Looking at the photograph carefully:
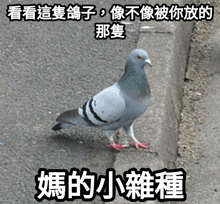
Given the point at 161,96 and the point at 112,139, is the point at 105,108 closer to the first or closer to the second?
the point at 112,139

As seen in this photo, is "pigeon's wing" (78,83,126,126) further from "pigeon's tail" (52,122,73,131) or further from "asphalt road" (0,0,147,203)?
"asphalt road" (0,0,147,203)

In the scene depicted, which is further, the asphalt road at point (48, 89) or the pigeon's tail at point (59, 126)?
the pigeon's tail at point (59, 126)

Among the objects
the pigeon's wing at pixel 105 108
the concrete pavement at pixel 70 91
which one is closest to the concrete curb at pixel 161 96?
the concrete pavement at pixel 70 91

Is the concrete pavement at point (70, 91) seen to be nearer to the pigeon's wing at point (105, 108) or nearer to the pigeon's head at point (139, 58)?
the pigeon's wing at point (105, 108)

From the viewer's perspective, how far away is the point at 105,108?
11.1 ft

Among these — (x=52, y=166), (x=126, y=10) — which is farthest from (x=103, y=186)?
(x=126, y=10)

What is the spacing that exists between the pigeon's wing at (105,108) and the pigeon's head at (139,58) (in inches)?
9.5

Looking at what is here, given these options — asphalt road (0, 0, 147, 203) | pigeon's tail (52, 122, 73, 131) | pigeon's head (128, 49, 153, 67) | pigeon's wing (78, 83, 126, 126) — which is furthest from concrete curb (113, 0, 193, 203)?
pigeon's head (128, 49, 153, 67)

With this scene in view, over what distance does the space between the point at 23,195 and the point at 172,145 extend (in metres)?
1.45

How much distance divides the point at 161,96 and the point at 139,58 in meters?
0.82

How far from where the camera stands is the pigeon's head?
3344mm

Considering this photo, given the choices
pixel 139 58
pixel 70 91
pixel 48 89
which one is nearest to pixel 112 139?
pixel 139 58

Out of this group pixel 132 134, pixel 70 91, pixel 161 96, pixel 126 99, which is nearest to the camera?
pixel 126 99

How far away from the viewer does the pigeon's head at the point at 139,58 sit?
3344 mm
